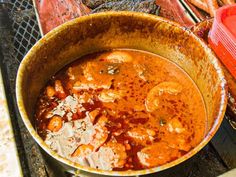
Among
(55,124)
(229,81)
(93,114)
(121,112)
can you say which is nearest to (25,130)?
(55,124)

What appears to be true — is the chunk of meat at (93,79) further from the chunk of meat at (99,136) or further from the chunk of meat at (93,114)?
the chunk of meat at (99,136)

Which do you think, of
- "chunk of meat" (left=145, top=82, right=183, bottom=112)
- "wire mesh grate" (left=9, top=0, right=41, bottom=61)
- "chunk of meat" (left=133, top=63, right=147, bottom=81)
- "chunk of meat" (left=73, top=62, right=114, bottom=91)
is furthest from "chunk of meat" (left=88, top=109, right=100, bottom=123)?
"wire mesh grate" (left=9, top=0, right=41, bottom=61)

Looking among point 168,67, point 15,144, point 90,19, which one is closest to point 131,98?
point 168,67

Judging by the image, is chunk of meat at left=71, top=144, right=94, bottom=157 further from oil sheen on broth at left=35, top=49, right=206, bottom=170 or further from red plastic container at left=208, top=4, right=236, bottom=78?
red plastic container at left=208, top=4, right=236, bottom=78

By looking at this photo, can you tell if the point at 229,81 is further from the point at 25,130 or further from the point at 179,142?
the point at 25,130

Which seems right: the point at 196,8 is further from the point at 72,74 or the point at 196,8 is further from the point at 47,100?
the point at 47,100

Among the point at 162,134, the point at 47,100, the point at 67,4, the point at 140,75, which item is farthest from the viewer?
the point at 67,4

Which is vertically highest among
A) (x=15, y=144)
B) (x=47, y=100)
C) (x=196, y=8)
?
(x=196, y=8)

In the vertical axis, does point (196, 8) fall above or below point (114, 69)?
above
